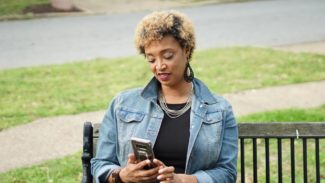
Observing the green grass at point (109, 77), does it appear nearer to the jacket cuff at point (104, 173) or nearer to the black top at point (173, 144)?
the jacket cuff at point (104, 173)

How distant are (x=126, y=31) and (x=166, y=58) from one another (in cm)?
1054

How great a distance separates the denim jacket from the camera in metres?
3.35

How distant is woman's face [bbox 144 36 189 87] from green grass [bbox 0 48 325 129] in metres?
3.98

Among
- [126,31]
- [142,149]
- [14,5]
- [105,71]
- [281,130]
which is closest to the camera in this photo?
[142,149]

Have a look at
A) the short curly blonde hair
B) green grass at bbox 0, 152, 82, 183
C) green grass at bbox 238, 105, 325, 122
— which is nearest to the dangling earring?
the short curly blonde hair

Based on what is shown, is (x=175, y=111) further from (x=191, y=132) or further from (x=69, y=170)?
(x=69, y=170)

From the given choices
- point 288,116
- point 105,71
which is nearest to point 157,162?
point 288,116

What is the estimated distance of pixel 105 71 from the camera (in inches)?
373

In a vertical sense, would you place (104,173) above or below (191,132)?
below

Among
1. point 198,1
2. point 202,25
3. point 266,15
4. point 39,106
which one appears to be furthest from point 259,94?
point 198,1

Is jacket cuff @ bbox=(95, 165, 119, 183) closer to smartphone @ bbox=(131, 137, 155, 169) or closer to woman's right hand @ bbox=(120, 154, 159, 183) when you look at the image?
woman's right hand @ bbox=(120, 154, 159, 183)

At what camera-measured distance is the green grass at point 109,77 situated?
7.76m

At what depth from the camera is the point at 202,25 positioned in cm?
1428

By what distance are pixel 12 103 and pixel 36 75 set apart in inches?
59.5
